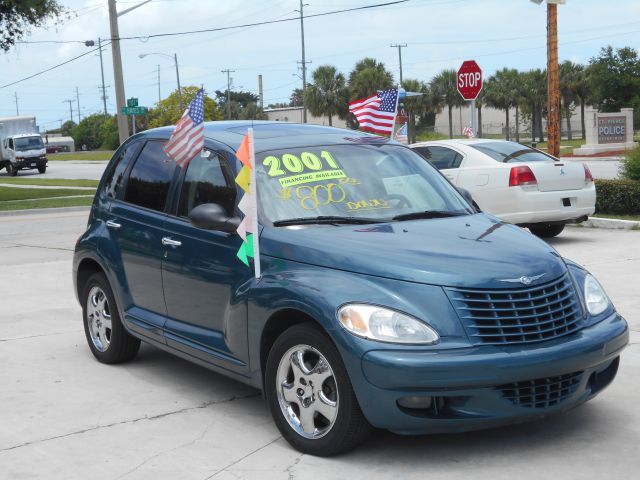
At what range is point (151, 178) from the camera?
22.0ft

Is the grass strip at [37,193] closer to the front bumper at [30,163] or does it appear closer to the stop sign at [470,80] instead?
the stop sign at [470,80]

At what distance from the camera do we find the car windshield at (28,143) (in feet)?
168

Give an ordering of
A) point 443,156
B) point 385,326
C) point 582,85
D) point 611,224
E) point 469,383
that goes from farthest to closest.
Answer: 1. point 582,85
2. point 611,224
3. point 443,156
4. point 385,326
5. point 469,383

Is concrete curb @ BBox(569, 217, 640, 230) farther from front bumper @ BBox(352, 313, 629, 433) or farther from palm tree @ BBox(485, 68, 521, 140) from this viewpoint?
palm tree @ BBox(485, 68, 521, 140)

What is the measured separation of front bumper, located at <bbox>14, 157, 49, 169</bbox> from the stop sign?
37287mm

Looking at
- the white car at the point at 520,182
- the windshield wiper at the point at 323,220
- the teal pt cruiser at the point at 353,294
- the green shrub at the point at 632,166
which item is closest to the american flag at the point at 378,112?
the white car at the point at 520,182

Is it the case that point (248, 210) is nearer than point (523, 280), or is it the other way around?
point (523, 280)

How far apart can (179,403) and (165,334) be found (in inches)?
18.7

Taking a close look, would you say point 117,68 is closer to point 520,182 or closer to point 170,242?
point 520,182

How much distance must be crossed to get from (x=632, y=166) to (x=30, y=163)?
4045cm

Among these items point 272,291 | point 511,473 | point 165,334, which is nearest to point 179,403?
point 165,334

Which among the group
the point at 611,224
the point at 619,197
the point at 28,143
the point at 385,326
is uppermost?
the point at 28,143

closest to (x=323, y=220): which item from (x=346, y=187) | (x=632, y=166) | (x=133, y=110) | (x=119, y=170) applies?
(x=346, y=187)

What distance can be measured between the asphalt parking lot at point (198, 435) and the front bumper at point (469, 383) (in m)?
0.28
